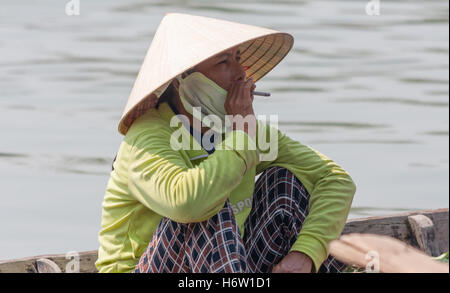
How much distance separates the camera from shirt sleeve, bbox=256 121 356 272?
8.22 ft

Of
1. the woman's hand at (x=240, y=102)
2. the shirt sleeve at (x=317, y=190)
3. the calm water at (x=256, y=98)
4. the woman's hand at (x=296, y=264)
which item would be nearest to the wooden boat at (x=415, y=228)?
the shirt sleeve at (x=317, y=190)

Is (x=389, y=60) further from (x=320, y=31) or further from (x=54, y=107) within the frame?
(x=54, y=107)

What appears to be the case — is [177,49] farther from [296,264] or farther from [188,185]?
[296,264]

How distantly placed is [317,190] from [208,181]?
47 cm

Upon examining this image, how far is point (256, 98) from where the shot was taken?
7590 millimetres

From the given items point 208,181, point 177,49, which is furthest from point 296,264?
point 177,49

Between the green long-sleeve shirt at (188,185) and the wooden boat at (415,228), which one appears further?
the wooden boat at (415,228)

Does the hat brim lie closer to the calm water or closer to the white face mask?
the white face mask

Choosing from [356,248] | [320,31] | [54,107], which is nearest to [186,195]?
[356,248]

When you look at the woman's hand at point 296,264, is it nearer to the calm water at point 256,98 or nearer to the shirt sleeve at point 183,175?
the shirt sleeve at point 183,175

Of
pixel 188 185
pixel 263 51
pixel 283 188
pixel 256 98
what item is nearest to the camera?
pixel 188 185

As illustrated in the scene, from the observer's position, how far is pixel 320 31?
38.0ft

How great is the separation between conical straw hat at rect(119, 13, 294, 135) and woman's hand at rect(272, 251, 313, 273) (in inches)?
21.2

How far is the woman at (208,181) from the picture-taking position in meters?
2.27
